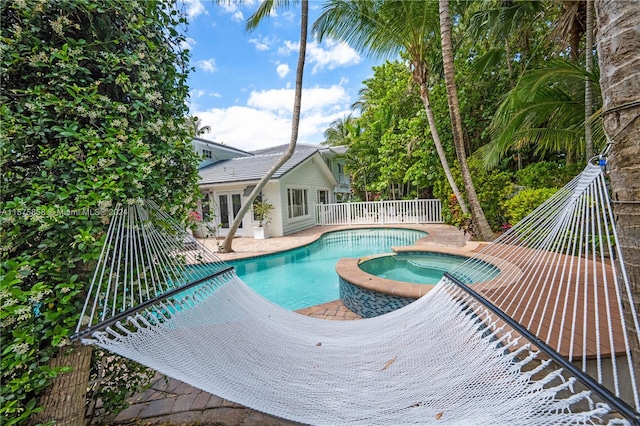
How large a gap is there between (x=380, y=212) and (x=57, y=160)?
11.6 m

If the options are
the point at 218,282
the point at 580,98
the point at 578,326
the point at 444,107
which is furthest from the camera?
the point at 444,107

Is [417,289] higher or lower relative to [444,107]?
lower

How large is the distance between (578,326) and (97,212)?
3.48 m

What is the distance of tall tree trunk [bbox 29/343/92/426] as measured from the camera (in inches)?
50.4

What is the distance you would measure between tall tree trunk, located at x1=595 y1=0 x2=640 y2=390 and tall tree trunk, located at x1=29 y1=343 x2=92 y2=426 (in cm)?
261

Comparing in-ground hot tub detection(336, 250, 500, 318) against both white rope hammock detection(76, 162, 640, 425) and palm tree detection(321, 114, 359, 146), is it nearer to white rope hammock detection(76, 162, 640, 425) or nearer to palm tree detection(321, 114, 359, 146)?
white rope hammock detection(76, 162, 640, 425)

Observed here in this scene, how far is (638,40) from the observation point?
1.04 metres

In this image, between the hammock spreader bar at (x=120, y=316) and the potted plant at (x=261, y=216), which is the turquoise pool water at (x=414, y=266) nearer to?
the hammock spreader bar at (x=120, y=316)

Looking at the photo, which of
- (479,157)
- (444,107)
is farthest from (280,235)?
(444,107)

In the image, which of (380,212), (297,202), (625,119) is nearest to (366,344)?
(625,119)

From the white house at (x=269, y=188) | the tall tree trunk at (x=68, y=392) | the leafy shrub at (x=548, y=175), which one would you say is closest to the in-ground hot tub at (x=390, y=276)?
the tall tree trunk at (x=68, y=392)

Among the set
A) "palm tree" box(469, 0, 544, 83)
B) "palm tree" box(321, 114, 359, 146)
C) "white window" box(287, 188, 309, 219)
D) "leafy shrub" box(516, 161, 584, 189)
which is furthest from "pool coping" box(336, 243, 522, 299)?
"palm tree" box(321, 114, 359, 146)

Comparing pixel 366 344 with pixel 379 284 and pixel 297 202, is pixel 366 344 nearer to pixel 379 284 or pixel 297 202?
pixel 379 284

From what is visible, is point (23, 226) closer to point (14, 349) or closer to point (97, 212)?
point (97, 212)
